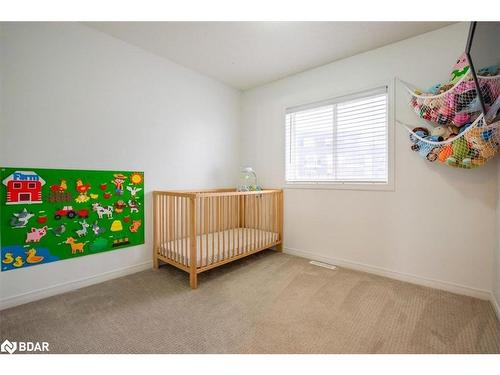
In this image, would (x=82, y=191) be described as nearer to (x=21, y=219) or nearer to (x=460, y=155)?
(x=21, y=219)

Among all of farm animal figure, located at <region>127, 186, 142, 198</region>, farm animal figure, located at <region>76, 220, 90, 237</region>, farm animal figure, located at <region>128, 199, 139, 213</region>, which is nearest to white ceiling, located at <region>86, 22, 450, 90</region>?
farm animal figure, located at <region>127, 186, 142, 198</region>

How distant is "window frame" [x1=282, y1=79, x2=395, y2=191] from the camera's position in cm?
219

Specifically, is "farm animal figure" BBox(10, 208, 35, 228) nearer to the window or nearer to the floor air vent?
the window

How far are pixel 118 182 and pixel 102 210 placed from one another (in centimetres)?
29

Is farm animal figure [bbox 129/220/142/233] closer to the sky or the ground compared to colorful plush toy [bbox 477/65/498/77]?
closer to the ground

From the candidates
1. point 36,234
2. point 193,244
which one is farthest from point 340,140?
point 36,234

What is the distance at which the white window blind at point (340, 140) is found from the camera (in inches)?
90.4

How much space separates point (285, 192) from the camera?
2965mm

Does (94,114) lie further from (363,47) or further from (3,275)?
(363,47)

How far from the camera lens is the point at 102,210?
211cm

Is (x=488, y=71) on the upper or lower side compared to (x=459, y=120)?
upper

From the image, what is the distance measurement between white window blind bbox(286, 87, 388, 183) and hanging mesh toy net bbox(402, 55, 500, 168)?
34cm
